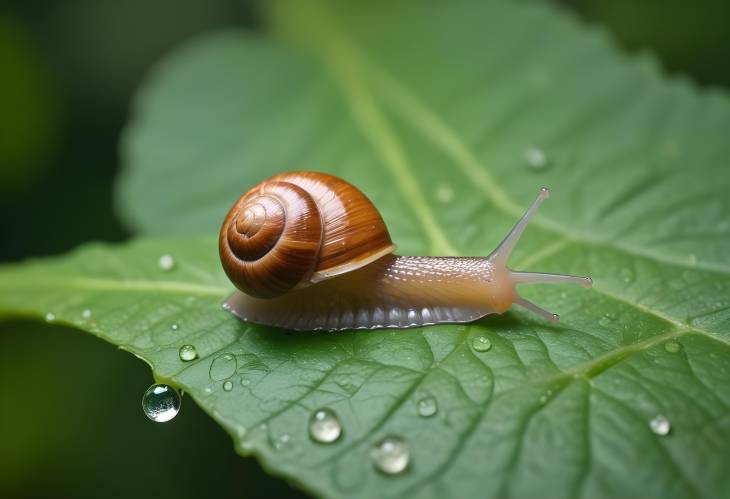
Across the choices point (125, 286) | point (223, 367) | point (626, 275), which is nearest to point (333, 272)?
point (223, 367)

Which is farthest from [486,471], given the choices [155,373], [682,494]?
[155,373]

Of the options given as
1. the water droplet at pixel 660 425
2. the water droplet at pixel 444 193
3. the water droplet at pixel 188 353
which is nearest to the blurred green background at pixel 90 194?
the water droplet at pixel 188 353

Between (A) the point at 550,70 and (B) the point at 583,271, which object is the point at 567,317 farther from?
(A) the point at 550,70

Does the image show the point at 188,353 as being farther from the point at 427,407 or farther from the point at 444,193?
the point at 444,193

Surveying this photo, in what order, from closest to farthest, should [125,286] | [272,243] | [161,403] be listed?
[161,403]
[272,243]
[125,286]

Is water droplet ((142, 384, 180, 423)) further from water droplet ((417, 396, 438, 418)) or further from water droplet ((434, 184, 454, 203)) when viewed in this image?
Result: water droplet ((434, 184, 454, 203))

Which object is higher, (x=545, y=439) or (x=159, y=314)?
(x=545, y=439)
